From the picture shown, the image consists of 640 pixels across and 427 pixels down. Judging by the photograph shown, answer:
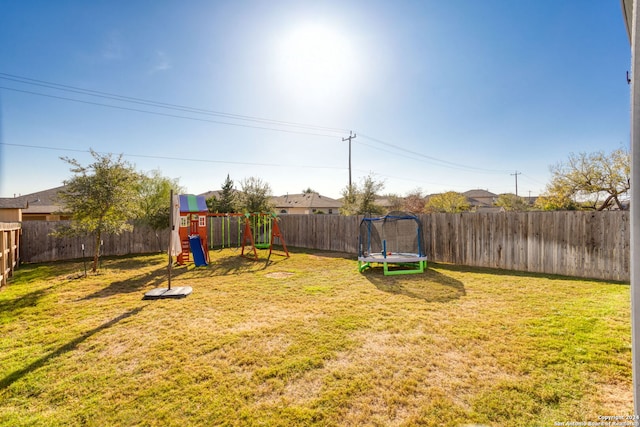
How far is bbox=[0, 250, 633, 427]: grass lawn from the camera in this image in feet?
8.11

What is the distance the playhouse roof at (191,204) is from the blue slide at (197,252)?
137 centimetres

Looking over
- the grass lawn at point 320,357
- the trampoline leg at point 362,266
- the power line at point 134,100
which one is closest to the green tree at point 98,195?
the grass lawn at point 320,357

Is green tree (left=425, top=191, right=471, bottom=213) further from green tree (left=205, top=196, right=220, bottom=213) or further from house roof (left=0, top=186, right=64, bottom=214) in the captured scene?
house roof (left=0, top=186, right=64, bottom=214)

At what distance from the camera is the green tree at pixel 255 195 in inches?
850

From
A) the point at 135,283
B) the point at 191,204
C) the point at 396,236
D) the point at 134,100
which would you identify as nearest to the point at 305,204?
the point at 134,100

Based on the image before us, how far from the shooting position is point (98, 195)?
8336 millimetres

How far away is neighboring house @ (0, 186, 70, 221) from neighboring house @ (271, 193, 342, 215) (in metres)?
22.1

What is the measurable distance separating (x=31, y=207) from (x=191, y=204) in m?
21.7

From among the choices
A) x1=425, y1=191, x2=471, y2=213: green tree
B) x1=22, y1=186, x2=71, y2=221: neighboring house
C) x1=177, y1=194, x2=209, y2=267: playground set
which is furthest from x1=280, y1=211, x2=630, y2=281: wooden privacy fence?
x1=22, y1=186, x2=71, y2=221: neighboring house

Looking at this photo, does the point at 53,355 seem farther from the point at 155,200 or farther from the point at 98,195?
the point at 155,200

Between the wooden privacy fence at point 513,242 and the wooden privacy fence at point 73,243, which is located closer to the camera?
the wooden privacy fence at point 513,242

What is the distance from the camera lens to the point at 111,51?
33.0ft

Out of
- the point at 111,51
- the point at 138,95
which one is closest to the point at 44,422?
the point at 111,51

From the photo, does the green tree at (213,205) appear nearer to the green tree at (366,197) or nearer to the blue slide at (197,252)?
the green tree at (366,197)
